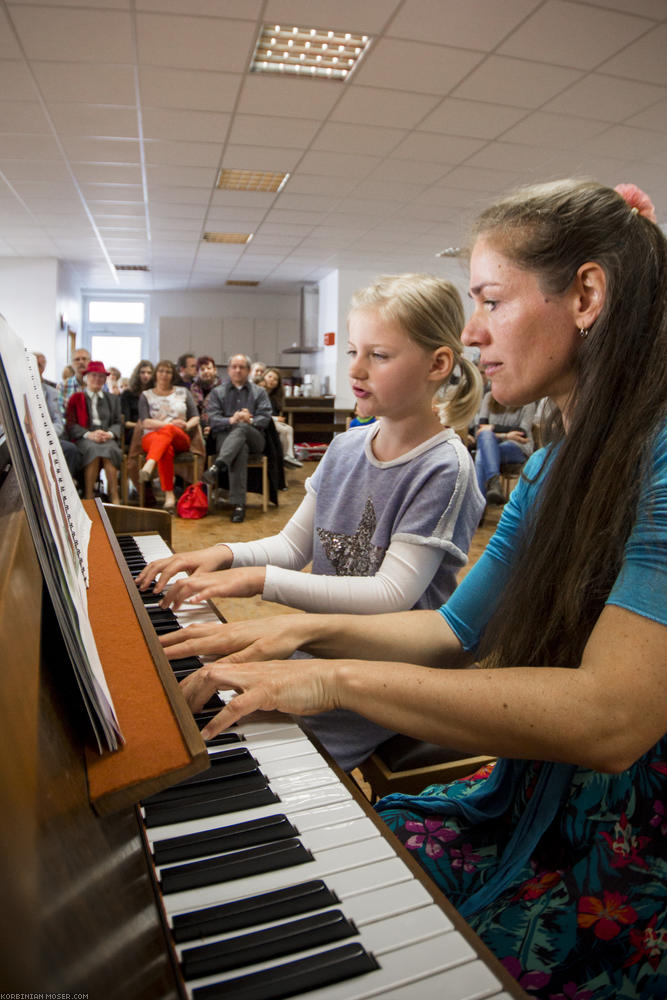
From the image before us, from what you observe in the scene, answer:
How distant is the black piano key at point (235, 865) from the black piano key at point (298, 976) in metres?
0.10

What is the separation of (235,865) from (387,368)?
1023 millimetres

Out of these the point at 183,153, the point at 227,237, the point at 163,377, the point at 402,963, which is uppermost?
the point at 227,237

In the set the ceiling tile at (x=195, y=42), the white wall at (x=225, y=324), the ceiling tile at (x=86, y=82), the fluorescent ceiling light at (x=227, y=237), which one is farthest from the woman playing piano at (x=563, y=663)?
the white wall at (x=225, y=324)

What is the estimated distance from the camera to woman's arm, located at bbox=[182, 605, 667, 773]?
645mm

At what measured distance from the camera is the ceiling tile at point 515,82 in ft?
13.2

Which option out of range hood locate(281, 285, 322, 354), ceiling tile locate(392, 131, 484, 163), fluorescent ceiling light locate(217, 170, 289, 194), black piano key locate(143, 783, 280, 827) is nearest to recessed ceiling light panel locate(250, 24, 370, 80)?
ceiling tile locate(392, 131, 484, 163)

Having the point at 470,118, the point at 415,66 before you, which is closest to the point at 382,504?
the point at 415,66

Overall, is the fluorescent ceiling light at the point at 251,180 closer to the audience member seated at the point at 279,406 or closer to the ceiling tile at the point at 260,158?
the ceiling tile at the point at 260,158

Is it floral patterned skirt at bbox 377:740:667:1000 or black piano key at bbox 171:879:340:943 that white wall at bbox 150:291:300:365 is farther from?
black piano key at bbox 171:879:340:943

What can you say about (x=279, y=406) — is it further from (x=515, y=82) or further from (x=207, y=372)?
(x=515, y=82)

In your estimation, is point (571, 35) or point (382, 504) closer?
point (382, 504)

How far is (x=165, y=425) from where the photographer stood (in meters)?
6.14

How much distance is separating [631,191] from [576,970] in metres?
0.95

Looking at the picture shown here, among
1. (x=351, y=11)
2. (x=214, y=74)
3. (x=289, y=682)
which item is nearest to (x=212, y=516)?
(x=214, y=74)
